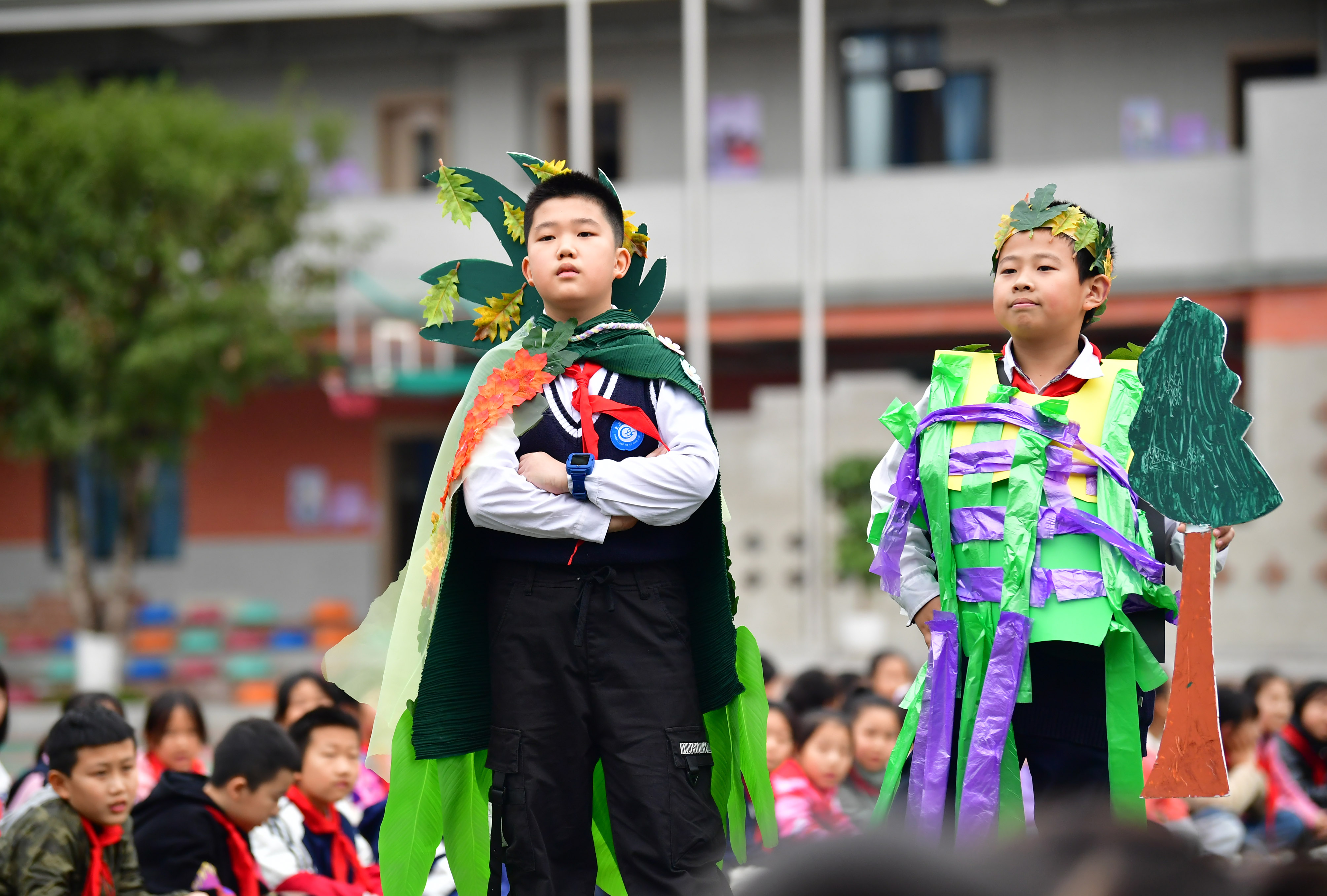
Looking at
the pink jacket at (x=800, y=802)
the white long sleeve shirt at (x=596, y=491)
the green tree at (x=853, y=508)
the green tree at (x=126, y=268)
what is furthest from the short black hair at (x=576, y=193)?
the green tree at (x=126, y=268)

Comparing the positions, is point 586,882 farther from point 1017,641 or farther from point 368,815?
point 368,815

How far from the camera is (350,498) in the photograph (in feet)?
57.5

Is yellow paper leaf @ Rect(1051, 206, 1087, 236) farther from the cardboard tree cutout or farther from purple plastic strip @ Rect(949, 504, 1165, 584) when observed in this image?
purple plastic strip @ Rect(949, 504, 1165, 584)

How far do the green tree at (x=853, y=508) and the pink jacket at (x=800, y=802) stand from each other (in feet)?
Answer: 24.2

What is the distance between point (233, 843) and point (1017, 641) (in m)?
2.36

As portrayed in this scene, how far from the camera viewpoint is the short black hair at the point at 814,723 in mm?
5090

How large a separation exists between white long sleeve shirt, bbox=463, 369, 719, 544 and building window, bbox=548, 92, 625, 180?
1415cm

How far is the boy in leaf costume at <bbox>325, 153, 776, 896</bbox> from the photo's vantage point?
9.83 ft

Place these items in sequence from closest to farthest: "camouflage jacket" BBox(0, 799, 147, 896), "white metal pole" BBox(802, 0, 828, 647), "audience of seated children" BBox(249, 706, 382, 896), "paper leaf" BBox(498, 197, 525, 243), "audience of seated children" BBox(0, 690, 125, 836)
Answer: "paper leaf" BBox(498, 197, 525, 243) < "camouflage jacket" BBox(0, 799, 147, 896) < "audience of seated children" BBox(0, 690, 125, 836) < "audience of seated children" BBox(249, 706, 382, 896) < "white metal pole" BBox(802, 0, 828, 647)

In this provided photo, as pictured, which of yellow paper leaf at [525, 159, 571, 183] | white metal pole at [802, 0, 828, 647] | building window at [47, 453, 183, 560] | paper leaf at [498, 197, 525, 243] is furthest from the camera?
building window at [47, 453, 183, 560]

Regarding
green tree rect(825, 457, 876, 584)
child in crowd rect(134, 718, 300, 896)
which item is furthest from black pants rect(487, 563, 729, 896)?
green tree rect(825, 457, 876, 584)

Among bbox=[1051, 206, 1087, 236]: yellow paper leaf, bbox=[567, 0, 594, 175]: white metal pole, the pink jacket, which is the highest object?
bbox=[567, 0, 594, 175]: white metal pole

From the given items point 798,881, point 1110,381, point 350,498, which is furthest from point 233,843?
point 350,498

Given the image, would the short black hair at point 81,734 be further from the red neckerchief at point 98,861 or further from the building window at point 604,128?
the building window at point 604,128
